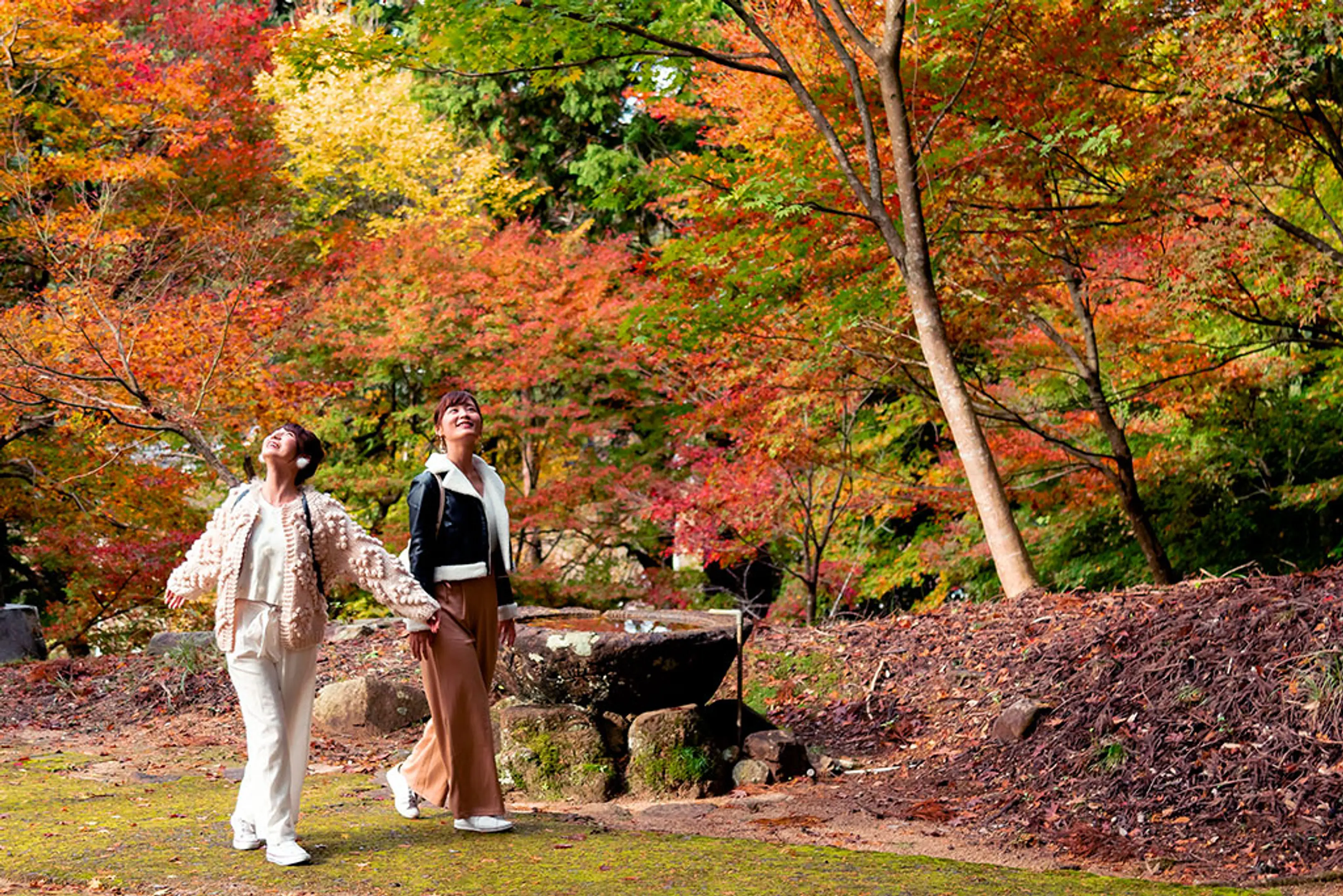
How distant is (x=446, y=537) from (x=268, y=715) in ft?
3.07

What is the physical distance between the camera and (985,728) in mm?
6430

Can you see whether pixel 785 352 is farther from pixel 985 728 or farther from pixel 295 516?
pixel 295 516

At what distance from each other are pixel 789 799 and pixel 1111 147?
5.11 m

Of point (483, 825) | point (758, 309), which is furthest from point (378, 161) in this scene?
point (483, 825)

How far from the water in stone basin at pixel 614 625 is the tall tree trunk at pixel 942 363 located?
2591mm

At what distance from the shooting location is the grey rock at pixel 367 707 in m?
7.88

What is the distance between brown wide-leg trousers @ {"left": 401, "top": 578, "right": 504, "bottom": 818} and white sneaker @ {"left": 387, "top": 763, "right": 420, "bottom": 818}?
258 mm

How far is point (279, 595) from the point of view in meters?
4.46

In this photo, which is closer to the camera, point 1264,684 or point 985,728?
point 1264,684

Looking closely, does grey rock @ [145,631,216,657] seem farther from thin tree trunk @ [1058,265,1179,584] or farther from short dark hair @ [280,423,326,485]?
thin tree trunk @ [1058,265,1179,584]

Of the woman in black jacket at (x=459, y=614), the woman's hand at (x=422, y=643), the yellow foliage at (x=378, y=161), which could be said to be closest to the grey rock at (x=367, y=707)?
the woman in black jacket at (x=459, y=614)

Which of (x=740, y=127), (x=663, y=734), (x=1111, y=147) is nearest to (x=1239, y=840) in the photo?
(x=663, y=734)

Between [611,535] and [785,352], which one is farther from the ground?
[785,352]

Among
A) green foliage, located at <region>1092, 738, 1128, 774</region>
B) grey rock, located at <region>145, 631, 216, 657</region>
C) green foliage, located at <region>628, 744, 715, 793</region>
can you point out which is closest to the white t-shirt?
green foliage, located at <region>628, 744, 715, 793</region>
